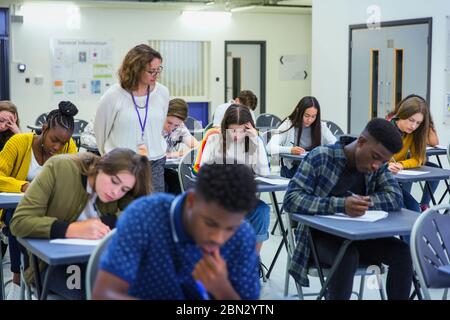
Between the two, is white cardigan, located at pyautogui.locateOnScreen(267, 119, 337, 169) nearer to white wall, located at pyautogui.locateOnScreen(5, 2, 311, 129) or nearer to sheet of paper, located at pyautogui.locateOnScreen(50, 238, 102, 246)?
sheet of paper, located at pyautogui.locateOnScreen(50, 238, 102, 246)

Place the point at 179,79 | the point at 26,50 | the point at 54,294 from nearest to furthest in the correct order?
the point at 54,294, the point at 26,50, the point at 179,79

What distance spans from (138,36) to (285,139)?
698 centimetres

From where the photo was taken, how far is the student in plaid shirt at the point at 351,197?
330cm

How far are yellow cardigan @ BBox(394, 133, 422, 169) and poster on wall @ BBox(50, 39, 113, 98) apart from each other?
7962 mm

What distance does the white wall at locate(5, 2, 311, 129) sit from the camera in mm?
12008

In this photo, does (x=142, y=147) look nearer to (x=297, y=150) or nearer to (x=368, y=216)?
(x=368, y=216)

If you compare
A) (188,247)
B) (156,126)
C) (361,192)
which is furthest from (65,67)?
(188,247)

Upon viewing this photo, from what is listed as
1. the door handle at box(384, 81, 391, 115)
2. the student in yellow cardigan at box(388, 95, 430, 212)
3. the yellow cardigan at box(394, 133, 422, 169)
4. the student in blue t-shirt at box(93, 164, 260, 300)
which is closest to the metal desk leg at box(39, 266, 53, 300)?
the student in blue t-shirt at box(93, 164, 260, 300)

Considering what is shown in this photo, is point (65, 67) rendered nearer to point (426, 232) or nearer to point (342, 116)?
point (342, 116)

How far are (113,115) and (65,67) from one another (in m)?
8.39

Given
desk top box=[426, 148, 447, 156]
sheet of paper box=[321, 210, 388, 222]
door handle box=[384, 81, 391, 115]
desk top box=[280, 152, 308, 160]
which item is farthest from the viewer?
door handle box=[384, 81, 391, 115]

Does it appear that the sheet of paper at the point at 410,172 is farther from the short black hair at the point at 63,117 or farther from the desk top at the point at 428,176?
the short black hair at the point at 63,117

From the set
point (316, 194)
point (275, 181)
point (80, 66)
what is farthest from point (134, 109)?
point (80, 66)

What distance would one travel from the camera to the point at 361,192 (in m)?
3.63
